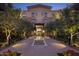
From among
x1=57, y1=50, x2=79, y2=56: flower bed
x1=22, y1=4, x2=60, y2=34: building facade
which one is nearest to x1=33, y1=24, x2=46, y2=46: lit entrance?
x1=22, y1=4, x2=60, y2=34: building facade

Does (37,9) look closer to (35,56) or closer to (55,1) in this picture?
(55,1)

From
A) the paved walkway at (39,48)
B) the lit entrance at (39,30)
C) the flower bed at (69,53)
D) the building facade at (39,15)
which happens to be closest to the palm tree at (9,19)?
the building facade at (39,15)

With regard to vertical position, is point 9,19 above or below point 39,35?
above

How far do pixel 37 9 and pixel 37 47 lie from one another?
73cm

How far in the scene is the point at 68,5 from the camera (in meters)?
6.95

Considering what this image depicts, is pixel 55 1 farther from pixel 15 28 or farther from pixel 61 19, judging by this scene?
pixel 15 28

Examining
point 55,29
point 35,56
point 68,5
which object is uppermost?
point 68,5

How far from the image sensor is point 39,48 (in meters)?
7.07

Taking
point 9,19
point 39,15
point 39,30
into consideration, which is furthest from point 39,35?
point 9,19

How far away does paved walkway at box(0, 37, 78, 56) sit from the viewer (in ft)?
23.0

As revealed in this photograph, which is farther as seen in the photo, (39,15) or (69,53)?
(39,15)

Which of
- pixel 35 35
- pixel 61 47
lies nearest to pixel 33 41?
pixel 35 35

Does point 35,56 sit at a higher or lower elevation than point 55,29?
lower

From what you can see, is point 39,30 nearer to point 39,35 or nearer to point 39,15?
point 39,35
